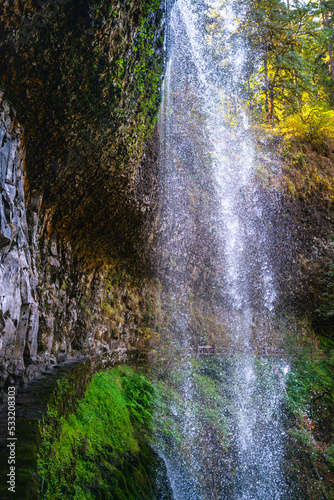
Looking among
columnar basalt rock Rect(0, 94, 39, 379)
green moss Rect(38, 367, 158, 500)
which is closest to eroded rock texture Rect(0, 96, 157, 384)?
columnar basalt rock Rect(0, 94, 39, 379)

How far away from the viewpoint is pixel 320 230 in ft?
36.4

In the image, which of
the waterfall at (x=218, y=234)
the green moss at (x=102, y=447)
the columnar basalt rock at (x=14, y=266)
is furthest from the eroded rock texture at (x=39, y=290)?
the waterfall at (x=218, y=234)

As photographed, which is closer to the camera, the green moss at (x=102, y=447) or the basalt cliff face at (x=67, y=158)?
the green moss at (x=102, y=447)

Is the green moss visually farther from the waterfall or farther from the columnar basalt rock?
the waterfall

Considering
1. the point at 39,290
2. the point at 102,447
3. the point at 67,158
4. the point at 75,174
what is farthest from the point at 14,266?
the point at 102,447

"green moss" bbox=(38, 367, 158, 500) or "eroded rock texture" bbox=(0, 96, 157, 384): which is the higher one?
"eroded rock texture" bbox=(0, 96, 157, 384)

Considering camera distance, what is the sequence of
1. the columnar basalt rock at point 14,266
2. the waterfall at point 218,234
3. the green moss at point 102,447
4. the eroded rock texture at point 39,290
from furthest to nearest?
1. the waterfall at point 218,234
2. the eroded rock texture at point 39,290
3. the columnar basalt rock at point 14,266
4. the green moss at point 102,447

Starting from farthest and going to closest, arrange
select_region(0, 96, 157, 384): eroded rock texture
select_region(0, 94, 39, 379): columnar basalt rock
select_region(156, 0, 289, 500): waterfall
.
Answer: select_region(156, 0, 289, 500): waterfall
select_region(0, 96, 157, 384): eroded rock texture
select_region(0, 94, 39, 379): columnar basalt rock

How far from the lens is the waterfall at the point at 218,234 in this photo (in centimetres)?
825

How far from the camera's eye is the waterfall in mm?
8250

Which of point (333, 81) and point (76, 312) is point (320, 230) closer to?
point (333, 81)

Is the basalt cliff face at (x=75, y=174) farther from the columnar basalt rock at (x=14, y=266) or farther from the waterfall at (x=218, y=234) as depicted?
the waterfall at (x=218, y=234)

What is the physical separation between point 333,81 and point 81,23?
1293cm

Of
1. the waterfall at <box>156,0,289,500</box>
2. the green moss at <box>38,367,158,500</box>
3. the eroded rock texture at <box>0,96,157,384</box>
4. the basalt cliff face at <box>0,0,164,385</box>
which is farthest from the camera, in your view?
the waterfall at <box>156,0,289,500</box>
